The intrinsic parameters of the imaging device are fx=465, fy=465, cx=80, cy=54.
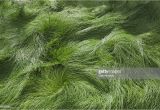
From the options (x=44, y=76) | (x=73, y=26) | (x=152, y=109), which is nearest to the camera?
(x=152, y=109)

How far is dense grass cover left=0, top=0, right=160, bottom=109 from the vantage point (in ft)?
13.6

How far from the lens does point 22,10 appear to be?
192 inches

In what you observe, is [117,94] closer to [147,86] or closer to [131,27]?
[147,86]

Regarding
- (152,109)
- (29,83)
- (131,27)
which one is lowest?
(152,109)

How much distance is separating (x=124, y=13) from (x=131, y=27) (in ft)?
0.59

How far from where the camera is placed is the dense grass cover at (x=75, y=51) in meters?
4.15

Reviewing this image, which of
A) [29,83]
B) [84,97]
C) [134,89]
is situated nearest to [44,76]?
[29,83]

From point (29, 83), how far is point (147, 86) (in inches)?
42.6

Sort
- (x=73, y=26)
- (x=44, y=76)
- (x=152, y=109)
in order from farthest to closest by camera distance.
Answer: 1. (x=73, y=26)
2. (x=44, y=76)
3. (x=152, y=109)

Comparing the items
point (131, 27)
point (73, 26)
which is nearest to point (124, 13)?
point (131, 27)

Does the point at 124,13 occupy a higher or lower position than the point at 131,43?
higher

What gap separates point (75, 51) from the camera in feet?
14.8

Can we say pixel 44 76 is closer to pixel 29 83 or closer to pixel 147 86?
pixel 29 83

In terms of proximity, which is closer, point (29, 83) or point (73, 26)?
point (29, 83)
